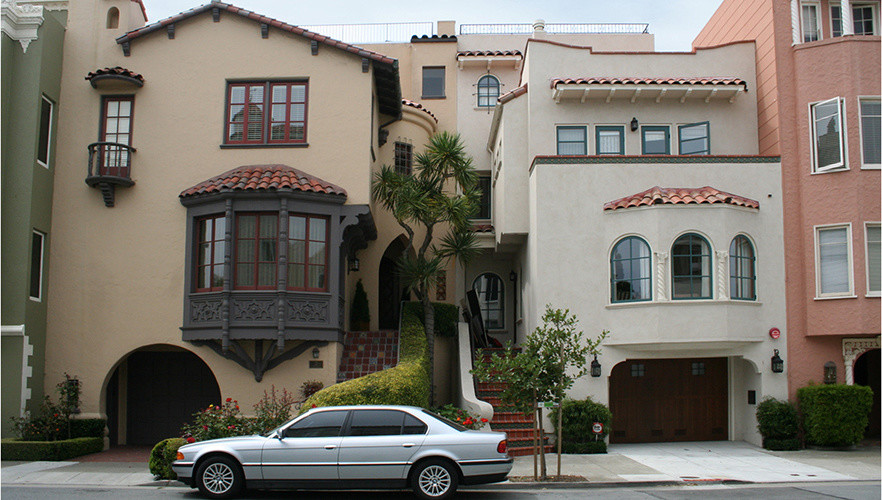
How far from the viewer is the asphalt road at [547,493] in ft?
37.9

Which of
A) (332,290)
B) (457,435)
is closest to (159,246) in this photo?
(332,290)

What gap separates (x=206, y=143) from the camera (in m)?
18.6

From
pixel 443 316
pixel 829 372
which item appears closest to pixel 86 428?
pixel 443 316

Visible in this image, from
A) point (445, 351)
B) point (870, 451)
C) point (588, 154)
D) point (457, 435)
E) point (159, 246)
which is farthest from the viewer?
point (445, 351)

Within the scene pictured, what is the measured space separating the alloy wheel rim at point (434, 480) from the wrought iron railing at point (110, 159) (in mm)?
11639

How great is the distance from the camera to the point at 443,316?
69.9 ft

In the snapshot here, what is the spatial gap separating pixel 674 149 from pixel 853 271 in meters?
5.47

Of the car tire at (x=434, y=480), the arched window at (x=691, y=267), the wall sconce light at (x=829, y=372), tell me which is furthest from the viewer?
the wall sconce light at (x=829, y=372)

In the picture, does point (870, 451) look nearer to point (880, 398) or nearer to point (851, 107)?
point (880, 398)

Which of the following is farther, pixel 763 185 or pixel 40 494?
pixel 763 185

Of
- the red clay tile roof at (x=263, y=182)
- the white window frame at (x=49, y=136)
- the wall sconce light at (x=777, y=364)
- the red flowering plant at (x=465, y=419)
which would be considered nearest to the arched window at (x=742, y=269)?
the wall sconce light at (x=777, y=364)

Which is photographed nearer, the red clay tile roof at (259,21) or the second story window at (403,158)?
the red clay tile roof at (259,21)

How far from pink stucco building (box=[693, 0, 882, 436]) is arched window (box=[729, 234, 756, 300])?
92 cm

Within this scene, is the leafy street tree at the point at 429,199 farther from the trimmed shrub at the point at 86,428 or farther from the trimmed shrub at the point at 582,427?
the trimmed shrub at the point at 86,428
